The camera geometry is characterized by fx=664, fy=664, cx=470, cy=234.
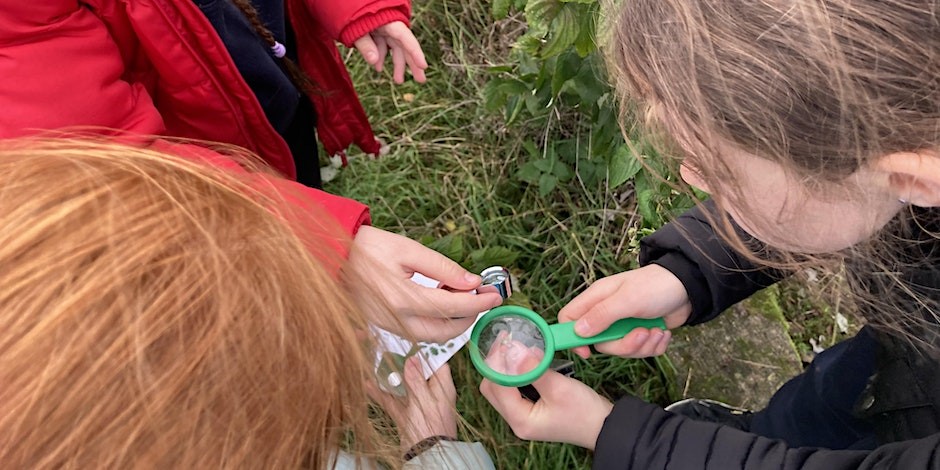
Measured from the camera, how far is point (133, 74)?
1.25 m

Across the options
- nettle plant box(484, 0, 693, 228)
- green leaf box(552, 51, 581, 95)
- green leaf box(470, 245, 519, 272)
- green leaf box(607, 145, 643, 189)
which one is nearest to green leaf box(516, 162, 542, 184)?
nettle plant box(484, 0, 693, 228)

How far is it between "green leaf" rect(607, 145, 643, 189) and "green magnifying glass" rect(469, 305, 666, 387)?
283mm

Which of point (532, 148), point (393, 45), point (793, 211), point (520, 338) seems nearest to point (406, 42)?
point (393, 45)

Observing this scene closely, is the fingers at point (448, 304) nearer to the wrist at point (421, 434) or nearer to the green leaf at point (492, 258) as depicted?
the wrist at point (421, 434)

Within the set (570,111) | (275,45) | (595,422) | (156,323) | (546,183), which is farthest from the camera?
(570,111)

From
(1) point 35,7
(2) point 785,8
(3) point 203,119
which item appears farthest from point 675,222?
(1) point 35,7

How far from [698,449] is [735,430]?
66 millimetres

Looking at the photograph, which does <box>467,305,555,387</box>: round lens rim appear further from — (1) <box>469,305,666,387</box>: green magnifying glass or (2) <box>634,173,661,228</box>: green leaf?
(2) <box>634,173,661,228</box>: green leaf

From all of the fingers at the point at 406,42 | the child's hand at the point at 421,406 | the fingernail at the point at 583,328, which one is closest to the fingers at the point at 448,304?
the child's hand at the point at 421,406

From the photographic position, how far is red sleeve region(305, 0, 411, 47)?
1.50 meters

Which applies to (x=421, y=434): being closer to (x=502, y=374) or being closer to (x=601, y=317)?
(x=502, y=374)

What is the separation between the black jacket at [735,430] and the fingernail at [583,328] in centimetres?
15

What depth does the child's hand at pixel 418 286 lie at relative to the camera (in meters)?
1.04

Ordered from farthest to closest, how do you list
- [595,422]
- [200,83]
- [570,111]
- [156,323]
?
[570,111]
[200,83]
[595,422]
[156,323]
